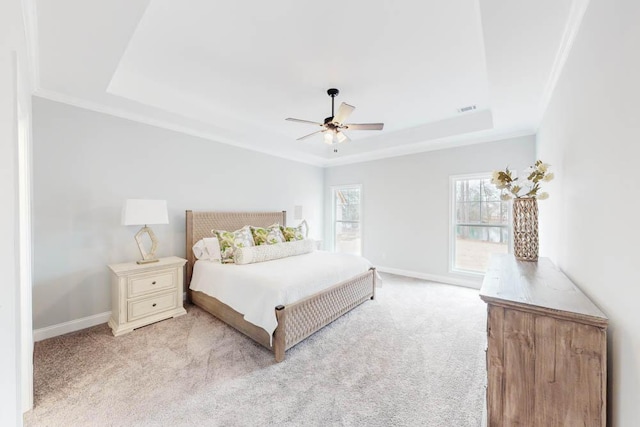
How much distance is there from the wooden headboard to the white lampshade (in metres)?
0.62

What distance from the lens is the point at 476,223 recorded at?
427 cm

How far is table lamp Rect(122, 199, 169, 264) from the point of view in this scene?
9.17ft

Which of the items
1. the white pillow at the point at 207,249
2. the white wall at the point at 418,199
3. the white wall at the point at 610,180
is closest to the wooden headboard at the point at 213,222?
the white pillow at the point at 207,249

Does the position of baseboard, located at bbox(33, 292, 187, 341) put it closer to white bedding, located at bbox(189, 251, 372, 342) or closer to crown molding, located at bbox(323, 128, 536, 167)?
white bedding, located at bbox(189, 251, 372, 342)

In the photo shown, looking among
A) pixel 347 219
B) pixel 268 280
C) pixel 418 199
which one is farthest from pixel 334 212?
pixel 268 280

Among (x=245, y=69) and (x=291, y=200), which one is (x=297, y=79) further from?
(x=291, y=200)

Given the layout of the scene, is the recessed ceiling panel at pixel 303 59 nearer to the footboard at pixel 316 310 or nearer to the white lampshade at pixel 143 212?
the white lampshade at pixel 143 212

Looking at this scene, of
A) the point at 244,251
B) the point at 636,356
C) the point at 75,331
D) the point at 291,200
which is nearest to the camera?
the point at 636,356

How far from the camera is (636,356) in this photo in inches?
33.4

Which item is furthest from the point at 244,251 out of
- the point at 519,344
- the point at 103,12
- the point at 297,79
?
the point at 519,344

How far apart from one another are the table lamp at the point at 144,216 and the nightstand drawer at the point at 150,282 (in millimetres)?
209

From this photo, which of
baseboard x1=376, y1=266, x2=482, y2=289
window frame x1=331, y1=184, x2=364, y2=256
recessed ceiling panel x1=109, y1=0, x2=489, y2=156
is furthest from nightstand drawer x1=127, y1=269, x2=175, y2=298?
baseboard x1=376, y1=266, x2=482, y2=289

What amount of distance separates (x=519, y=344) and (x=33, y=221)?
4.07 m

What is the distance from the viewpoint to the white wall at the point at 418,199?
4.07 meters
